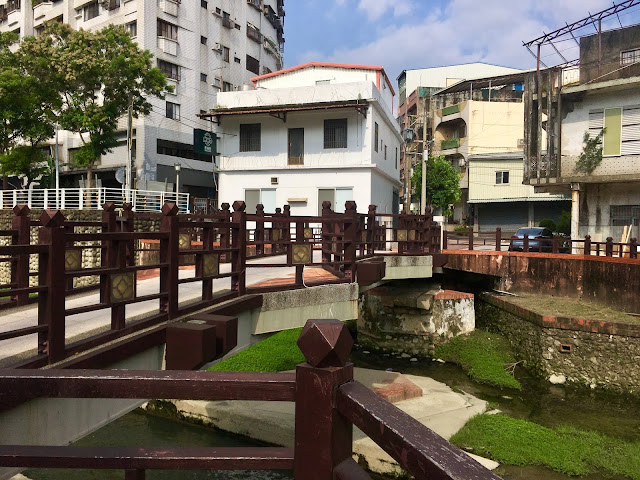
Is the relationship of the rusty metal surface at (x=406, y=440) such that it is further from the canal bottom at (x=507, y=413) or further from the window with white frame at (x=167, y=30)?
the window with white frame at (x=167, y=30)

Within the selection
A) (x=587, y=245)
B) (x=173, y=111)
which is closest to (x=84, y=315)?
(x=587, y=245)

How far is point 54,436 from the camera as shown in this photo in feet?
12.9

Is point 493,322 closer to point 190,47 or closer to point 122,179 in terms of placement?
point 122,179

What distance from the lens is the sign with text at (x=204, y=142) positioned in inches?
1019

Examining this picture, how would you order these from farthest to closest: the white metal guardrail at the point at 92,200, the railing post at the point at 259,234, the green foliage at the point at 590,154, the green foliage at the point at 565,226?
the green foliage at the point at 565,226
the white metal guardrail at the point at 92,200
the green foliage at the point at 590,154
the railing post at the point at 259,234

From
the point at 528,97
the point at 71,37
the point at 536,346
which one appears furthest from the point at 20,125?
the point at 536,346

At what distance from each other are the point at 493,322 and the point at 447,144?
28.6 metres

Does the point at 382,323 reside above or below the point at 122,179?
below

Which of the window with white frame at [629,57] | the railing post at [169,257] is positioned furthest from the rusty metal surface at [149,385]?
the window with white frame at [629,57]

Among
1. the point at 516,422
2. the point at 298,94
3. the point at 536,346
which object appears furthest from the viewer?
the point at 298,94

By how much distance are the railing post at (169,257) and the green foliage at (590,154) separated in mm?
18973

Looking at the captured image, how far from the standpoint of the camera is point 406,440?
64.6 inches

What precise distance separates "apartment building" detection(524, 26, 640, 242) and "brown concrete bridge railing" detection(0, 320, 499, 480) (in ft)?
66.8

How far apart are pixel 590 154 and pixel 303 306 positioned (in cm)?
1653
